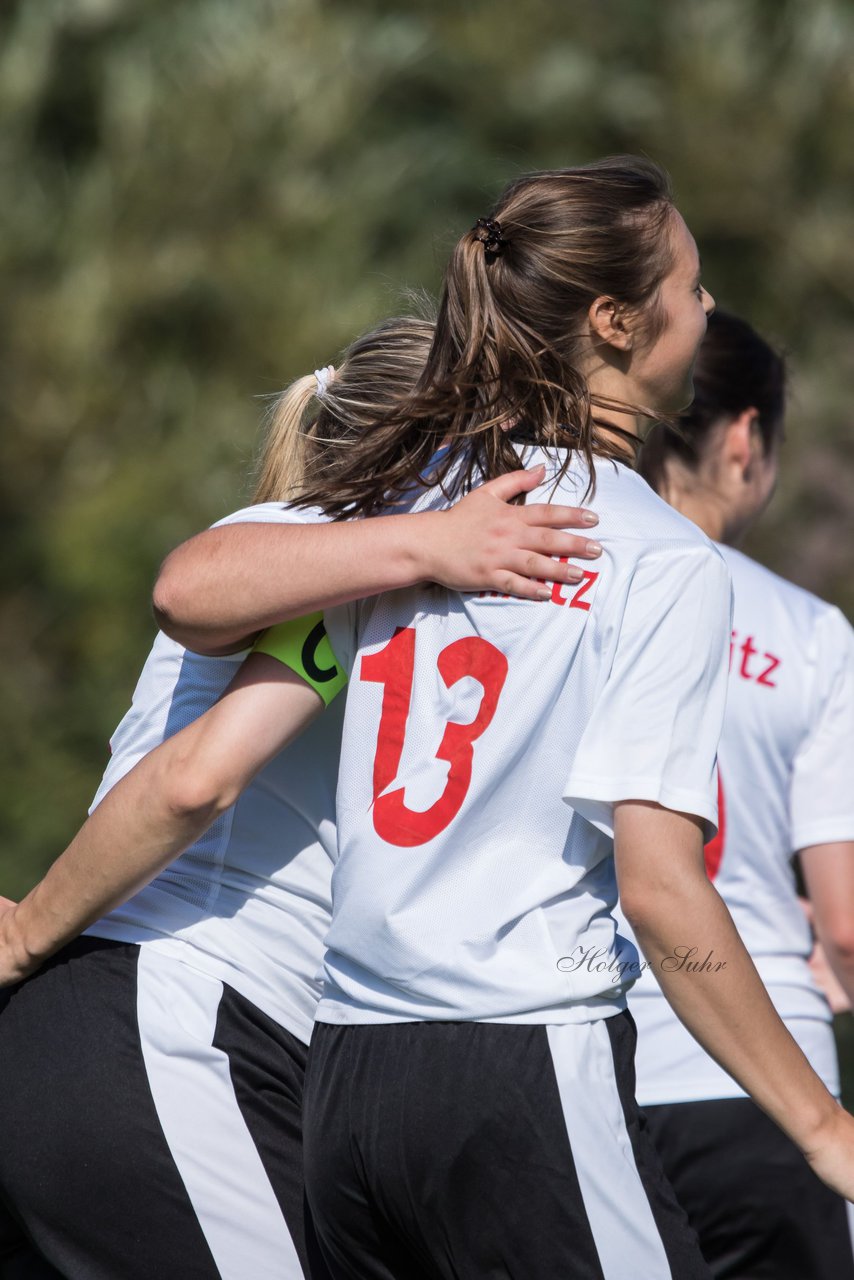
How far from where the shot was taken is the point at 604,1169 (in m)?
1.55

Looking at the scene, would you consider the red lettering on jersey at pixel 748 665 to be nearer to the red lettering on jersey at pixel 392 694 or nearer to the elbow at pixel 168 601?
the red lettering on jersey at pixel 392 694

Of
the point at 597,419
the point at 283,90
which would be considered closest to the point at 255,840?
the point at 597,419

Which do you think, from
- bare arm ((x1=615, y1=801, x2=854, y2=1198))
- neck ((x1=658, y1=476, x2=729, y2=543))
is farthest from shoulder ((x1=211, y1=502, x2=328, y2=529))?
neck ((x1=658, y1=476, x2=729, y2=543))

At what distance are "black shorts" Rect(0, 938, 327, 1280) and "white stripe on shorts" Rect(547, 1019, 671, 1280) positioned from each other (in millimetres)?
440

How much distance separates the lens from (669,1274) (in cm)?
155

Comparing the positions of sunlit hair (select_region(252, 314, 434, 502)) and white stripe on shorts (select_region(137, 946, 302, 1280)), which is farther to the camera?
sunlit hair (select_region(252, 314, 434, 502))

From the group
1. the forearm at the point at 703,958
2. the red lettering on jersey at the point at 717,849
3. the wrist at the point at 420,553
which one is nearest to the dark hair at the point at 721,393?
the red lettering on jersey at the point at 717,849

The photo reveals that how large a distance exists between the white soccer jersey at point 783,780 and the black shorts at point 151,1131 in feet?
3.09

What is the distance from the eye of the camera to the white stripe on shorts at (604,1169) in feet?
5.06

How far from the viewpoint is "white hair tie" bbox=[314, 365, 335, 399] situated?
2.08 meters

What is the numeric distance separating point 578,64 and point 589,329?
9.58 m

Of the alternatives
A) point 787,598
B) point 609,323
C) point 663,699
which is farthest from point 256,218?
point 663,699

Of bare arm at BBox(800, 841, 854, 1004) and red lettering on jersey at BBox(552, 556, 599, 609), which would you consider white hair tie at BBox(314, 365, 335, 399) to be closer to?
red lettering on jersey at BBox(552, 556, 599, 609)

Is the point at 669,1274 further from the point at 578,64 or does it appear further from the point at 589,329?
the point at 578,64
